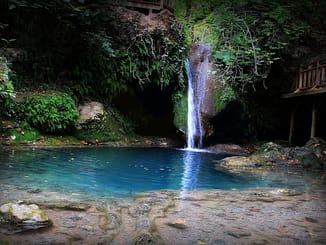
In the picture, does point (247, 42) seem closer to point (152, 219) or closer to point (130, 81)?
point (130, 81)

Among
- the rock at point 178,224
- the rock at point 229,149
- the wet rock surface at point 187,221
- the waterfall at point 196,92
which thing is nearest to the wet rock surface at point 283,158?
the rock at point 229,149

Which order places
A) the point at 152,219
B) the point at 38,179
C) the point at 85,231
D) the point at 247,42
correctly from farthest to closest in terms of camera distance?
the point at 247,42
the point at 38,179
the point at 152,219
the point at 85,231

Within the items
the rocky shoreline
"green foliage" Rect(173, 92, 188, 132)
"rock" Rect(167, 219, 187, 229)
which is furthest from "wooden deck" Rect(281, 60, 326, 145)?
"rock" Rect(167, 219, 187, 229)

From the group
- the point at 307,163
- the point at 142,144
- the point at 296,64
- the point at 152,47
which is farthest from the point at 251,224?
the point at 296,64

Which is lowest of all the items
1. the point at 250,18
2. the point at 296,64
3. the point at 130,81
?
the point at 130,81

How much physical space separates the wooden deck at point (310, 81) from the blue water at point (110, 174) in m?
4.99

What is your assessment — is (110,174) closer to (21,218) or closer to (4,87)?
(21,218)

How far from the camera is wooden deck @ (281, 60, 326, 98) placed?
12.0m

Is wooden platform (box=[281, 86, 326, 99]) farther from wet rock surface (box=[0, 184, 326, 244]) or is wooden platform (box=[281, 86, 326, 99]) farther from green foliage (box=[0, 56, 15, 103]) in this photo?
green foliage (box=[0, 56, 15, 103])

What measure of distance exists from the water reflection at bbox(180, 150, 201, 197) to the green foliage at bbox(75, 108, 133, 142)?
11.5 ft

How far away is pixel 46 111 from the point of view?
11.6 metres

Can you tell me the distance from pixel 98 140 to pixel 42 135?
83.3 inches

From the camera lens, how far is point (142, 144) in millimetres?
14195

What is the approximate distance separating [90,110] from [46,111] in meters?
2.10
